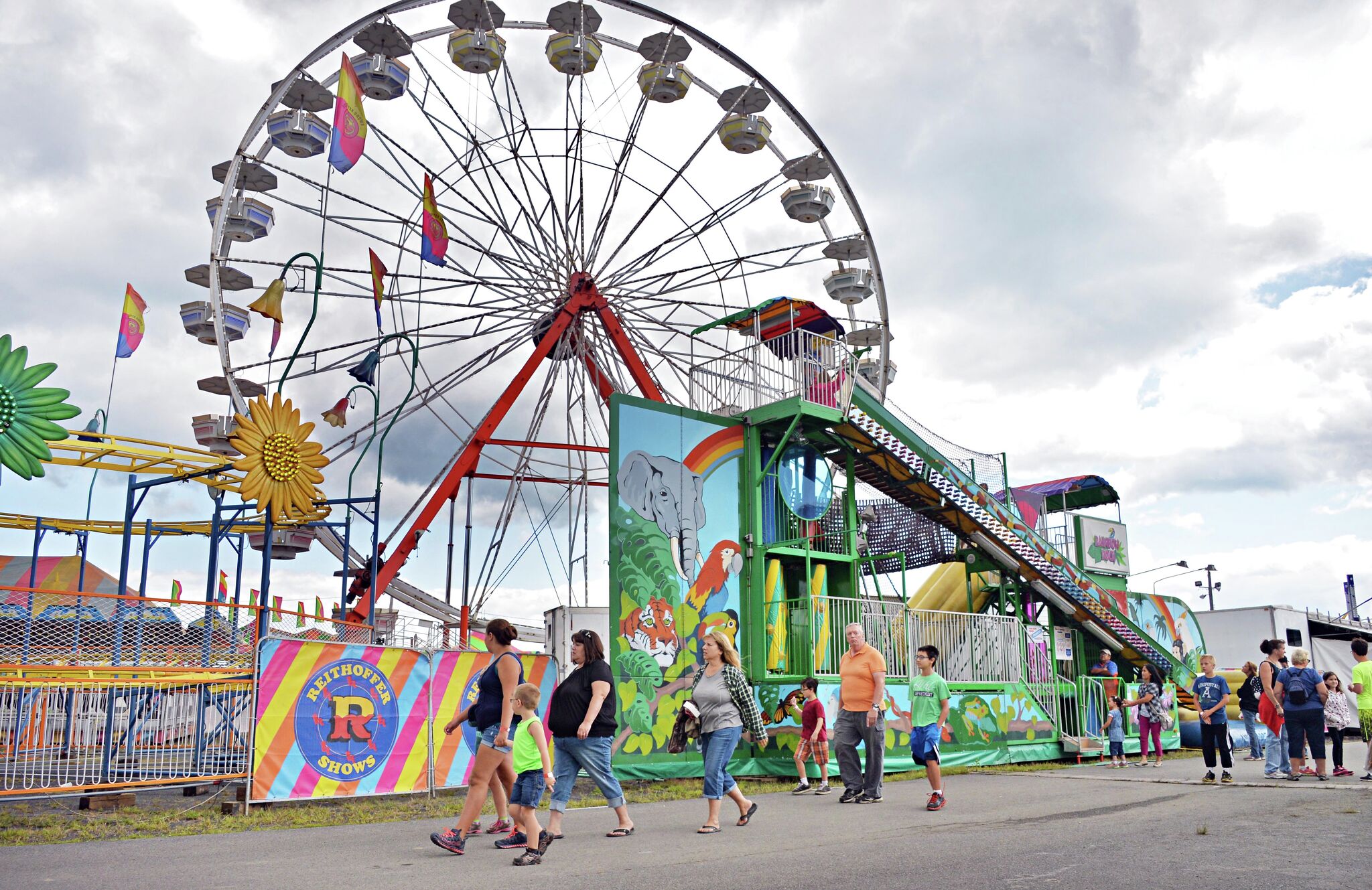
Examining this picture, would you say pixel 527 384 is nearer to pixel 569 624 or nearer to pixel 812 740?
pixel 569 624

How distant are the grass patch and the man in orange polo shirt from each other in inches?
78.7

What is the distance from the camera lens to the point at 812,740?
14.1 m

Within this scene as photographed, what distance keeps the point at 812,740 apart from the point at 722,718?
5471 millimetres

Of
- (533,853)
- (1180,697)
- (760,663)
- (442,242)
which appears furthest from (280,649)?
(1180,697)

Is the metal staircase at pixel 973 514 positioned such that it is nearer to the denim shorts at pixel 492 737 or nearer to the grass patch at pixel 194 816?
the grass patch at pixel 194 816

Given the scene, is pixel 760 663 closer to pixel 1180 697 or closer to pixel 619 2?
pixel 1180 697

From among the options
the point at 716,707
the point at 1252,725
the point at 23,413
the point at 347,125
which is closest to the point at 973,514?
the point at 1252,725

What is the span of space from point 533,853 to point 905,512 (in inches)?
685

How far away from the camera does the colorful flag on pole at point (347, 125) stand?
16859mm

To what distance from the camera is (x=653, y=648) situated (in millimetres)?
15758

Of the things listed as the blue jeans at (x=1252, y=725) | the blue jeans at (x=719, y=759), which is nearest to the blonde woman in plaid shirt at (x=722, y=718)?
the blue jeans at (x=719, y=759)

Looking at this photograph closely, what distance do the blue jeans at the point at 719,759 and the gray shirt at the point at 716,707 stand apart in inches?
1.7

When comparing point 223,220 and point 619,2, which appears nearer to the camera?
point 223,220

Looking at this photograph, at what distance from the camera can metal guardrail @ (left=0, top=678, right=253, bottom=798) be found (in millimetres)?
9883
